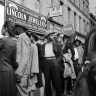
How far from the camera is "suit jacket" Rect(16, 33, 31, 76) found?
13.3ft

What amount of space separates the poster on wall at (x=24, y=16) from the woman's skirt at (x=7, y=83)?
726 cm

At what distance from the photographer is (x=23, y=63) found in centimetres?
411

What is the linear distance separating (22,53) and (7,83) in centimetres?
65

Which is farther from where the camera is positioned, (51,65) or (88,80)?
(51,65)

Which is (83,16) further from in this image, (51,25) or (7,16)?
(7,16)

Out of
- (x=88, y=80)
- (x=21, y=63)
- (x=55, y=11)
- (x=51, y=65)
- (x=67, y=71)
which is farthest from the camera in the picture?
(x=55, y=11)

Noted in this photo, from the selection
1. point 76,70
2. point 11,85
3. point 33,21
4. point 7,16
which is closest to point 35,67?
point 11,85

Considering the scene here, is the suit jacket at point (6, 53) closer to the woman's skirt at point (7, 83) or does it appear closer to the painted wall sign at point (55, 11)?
the woman's skirt at point (7, 83)

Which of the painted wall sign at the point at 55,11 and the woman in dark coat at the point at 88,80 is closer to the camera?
the woman in dark coat at the point at 88,80

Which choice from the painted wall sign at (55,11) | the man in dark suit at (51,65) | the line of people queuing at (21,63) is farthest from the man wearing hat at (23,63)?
the painted wall sign at (55,11)

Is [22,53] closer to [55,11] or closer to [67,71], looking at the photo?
[67,71]

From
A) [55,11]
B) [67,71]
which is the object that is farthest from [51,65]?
[55,11]

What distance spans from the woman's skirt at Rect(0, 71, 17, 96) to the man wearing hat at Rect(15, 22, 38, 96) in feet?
0.48

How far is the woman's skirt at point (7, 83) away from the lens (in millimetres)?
3830
